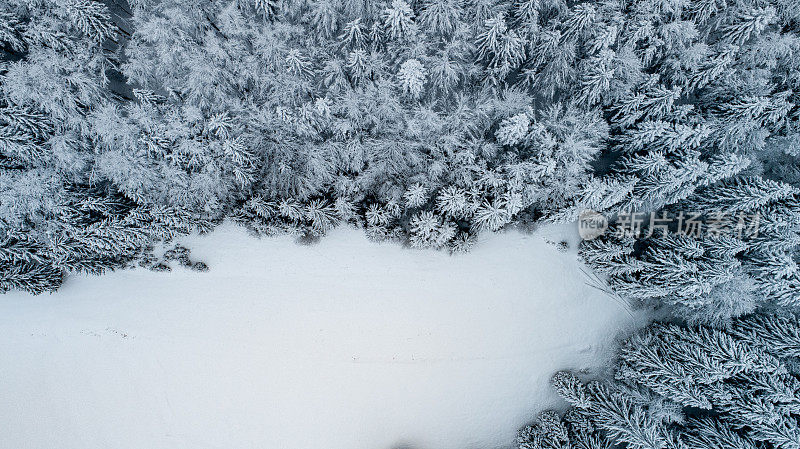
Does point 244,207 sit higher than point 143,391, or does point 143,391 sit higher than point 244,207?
point 244,207

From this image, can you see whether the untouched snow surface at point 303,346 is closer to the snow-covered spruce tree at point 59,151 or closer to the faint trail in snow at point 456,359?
the faint trail in snow at point 456,359

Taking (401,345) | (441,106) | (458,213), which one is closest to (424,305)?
(401,345)

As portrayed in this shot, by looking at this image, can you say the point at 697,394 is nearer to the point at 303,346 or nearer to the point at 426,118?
the point at 426,118

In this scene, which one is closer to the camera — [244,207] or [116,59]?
[116,59]

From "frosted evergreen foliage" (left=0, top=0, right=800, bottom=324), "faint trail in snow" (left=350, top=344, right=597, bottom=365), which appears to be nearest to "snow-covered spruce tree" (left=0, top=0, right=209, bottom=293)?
"frosted evergreen foliage" (left=0, top=0, right=800, bottom=324)

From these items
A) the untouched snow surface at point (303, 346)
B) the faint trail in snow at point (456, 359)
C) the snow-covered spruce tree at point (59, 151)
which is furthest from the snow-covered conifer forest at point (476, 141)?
the faint trail in snow at point (456, 359)

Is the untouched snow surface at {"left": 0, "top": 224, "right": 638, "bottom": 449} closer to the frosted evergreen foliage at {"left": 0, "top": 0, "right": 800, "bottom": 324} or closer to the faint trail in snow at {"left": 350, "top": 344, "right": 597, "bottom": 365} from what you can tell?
the faint trail in snow at {"left": 350, "top": 344, "right": 597, "bottom": 365}

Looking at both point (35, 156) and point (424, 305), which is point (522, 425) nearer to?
point (424, 305)
